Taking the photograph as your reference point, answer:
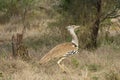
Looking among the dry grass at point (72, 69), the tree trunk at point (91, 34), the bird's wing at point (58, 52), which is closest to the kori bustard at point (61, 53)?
the bird's wing at point (58, 52)

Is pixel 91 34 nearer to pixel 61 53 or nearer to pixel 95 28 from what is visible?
pixel 95 28

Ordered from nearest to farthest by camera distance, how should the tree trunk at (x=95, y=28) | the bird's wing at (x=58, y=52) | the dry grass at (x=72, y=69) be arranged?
the dry grass at (x=72, y=69) < the bird's wing at (x=58, y=52) < the tree trunk at (x=95, y=28)

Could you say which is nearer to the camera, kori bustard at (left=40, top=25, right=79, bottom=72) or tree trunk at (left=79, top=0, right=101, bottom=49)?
kori bustard at (left=40, top=25, right=79, bottom=72)

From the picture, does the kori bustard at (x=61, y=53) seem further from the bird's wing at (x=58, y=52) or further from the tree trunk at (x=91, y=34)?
the tree trunk at (x=91, y=34)

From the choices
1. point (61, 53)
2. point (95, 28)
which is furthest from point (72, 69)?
point (95, 28)

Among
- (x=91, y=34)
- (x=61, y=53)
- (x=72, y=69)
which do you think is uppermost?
(x=61, y=53)

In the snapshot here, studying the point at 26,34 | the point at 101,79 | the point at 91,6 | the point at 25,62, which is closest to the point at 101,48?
the point at 91,6

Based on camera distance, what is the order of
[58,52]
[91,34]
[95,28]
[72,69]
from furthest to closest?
[91,34] → [95,28] → [72,69] → [58,52]

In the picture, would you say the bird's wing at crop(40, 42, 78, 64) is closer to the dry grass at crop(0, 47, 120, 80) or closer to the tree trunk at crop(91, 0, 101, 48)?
the dry grass at crop(0, 47, 120, 80)

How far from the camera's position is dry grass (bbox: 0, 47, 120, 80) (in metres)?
8.62

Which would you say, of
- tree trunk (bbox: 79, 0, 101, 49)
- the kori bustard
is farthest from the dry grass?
tree trunk (bbox: 79, 0, 101, 49)

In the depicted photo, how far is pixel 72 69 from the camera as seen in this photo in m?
9.73

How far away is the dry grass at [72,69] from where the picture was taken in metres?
8.62

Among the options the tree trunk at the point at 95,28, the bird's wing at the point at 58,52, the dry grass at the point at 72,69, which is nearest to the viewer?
the dry grass at the point at 72,69
